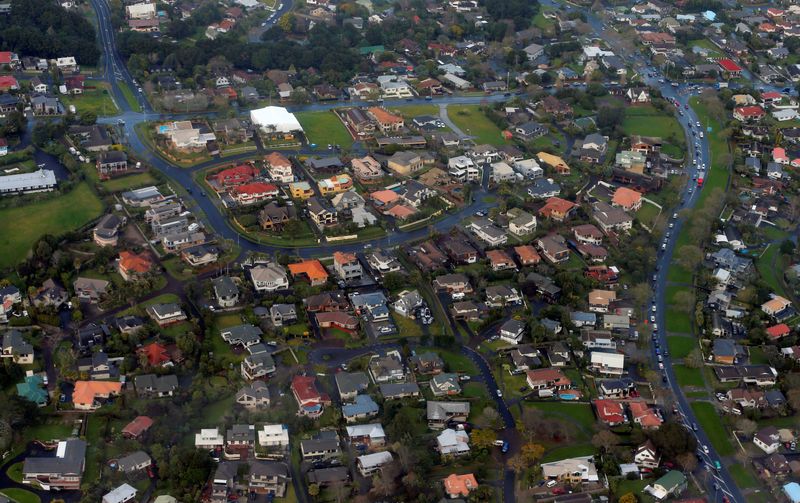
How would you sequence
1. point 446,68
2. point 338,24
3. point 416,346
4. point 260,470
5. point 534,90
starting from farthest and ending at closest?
point 338,24 < point 446,68 < point 534,90 < point 416,346 < point 260,470

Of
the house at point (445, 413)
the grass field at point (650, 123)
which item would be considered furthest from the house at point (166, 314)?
the grass field at point (650, 123)

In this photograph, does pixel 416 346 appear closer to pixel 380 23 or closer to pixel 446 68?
pixel 446 68

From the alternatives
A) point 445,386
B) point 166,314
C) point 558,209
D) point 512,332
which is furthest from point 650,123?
point 166,314

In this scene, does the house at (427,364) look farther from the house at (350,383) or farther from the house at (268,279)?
the house at (268,279)

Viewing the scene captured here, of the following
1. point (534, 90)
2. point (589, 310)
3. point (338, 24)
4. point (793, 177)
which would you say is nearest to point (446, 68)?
point (534, 90)

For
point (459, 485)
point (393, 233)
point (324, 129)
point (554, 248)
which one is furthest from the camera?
point (324, 129)

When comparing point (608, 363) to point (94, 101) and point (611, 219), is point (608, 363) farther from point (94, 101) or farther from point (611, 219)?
point (94, 101)

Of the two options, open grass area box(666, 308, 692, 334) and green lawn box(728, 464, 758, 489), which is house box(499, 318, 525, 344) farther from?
green lawn box(728, 464, 758, 489)
